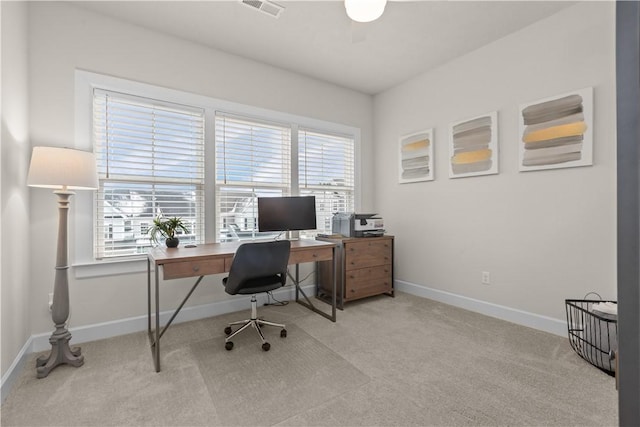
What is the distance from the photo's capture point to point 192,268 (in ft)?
7.13

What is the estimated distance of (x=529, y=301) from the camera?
273 centimetres

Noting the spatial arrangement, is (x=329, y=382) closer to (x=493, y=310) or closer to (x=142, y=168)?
(x=493, y=310)

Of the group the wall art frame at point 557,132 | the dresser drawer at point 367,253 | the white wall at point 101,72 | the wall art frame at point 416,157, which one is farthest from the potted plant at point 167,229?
the wall art frame at point 557,132

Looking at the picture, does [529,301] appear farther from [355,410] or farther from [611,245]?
[355,410]

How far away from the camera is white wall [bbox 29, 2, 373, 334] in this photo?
2.28 m

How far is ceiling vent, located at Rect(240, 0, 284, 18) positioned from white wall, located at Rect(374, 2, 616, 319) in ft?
6.53

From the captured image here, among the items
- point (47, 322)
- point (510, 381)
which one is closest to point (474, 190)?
point (510, 381)

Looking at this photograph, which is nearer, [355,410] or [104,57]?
[355,410]

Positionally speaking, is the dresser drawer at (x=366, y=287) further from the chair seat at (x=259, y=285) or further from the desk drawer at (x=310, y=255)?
the chair seat at (x=259, y=285)

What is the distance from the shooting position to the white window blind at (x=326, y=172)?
147 inches

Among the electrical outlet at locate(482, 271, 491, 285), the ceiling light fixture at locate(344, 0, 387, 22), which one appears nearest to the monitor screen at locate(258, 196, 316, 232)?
the ceiling light fixture at locate(344, 0, 387, 22)

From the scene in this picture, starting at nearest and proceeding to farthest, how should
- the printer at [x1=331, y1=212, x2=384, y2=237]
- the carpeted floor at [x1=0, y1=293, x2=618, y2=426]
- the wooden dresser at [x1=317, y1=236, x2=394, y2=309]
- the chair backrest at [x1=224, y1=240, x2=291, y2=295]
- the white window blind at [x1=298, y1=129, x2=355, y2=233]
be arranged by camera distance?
1. the carpeted floor at [x1=0, y1=293, x2=618, y2=426]
2. the chair backrest at [x1=224, y1=240, x2=291, y2=295]
3. the wooden dresser at [x1=317, y1=236, x2=394, y2=309]
4. the printer at [x1=331, y1=212, x2=384, y2=237]
5. the white window blind at [x1=298, y1=129, x2=355, y2=233]

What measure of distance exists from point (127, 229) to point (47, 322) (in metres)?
0.89

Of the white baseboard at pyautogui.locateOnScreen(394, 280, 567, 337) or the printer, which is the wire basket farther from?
the printer
